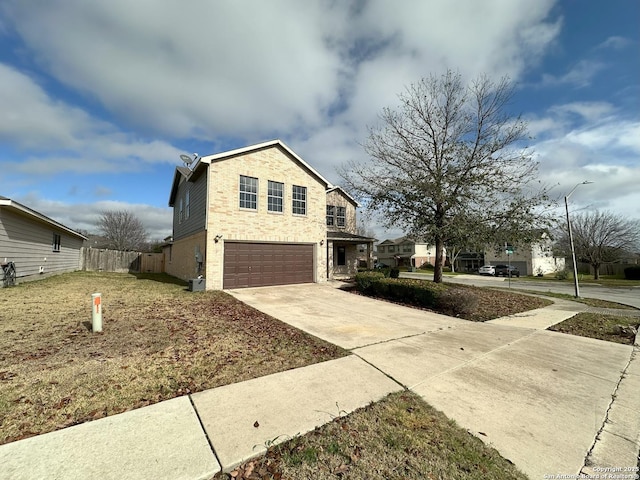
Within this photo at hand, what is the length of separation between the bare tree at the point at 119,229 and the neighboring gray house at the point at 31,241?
26826 millimetres

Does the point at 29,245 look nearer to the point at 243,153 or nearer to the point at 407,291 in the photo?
the point at 243,153

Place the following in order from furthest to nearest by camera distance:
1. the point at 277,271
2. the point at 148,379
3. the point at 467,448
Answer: the point at 277,271
the point at 148,379
the point at 467,448

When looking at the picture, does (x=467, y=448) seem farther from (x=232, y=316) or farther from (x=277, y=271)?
(x=277, y=271)

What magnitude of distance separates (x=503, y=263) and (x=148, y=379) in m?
54.4

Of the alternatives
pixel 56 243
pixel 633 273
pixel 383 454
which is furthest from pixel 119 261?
pixel 633 273

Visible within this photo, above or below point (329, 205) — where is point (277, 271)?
below

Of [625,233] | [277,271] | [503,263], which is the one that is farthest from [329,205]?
[503,263]


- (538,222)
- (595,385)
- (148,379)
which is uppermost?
(538,222)

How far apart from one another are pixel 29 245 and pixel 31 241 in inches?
10.9

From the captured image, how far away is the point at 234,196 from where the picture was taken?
47.4 ft

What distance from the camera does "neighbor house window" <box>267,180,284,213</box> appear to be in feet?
51.5

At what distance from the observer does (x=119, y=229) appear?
147ft

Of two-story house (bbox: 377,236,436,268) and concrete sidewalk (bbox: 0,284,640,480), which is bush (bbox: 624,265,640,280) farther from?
concrete sidewalk (bbox: 0,284,640,480)

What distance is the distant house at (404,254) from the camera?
59.6 metres
